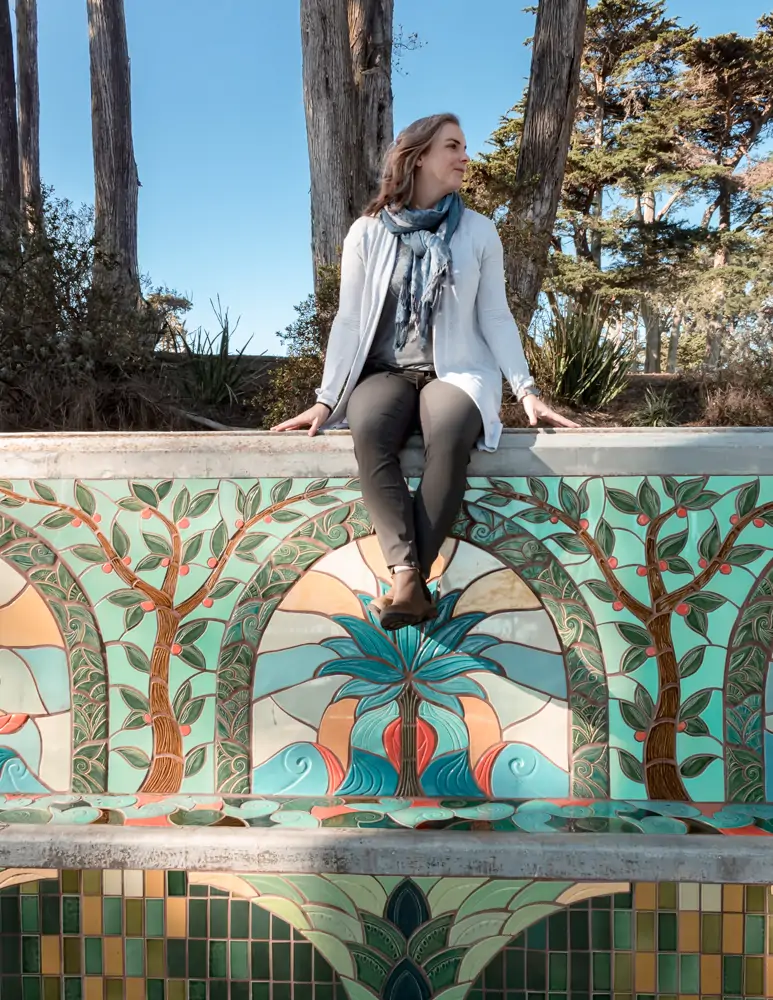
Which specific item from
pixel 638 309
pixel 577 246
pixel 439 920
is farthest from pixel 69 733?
pixel 577 246

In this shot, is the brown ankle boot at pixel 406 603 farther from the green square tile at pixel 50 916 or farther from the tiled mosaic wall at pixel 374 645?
the green square tile at pixel 50 916

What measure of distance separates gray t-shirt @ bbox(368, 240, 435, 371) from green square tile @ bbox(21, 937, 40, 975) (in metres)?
1.65

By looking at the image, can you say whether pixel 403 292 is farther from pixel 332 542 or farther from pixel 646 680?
pixel 646 680

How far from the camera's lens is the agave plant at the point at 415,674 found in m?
2.15

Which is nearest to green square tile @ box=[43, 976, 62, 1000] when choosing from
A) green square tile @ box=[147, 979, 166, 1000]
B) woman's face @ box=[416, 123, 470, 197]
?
green square tile @ box=[147, 979, 166, 1000]

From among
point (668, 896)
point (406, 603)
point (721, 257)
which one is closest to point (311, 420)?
point (406, 603)

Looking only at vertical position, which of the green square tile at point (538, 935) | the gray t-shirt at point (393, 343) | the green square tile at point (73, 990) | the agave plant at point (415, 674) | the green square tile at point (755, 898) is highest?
the gray t-shirt at point (393, 343)

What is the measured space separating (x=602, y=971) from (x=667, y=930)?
171 millimetres

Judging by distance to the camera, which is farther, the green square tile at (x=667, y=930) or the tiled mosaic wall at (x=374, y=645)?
the tiled mosaic wall at (x=374, y=645)

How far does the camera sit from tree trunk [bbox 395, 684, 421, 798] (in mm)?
2146

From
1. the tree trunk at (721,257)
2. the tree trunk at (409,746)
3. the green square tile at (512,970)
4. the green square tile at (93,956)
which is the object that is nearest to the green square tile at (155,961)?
the green square tile at (93,956)

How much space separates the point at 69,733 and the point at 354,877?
2.79 feet

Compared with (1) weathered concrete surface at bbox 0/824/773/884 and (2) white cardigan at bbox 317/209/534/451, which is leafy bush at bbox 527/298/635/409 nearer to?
(2) white cardigan at bbox 317/209/534/451

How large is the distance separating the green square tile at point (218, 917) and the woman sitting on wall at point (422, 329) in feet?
2.52
